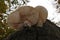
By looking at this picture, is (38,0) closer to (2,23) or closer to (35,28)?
(2,23)

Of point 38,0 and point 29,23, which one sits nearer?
point 29,23

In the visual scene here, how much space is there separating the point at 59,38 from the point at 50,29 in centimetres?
6

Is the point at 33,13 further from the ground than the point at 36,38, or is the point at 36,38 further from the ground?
the point at 33,13

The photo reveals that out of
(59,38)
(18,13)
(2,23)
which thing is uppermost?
(18,13)

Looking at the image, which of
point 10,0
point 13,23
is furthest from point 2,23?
point 13,23

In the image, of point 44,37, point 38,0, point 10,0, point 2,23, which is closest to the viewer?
point 44,37

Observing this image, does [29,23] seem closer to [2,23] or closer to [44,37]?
[44,37]

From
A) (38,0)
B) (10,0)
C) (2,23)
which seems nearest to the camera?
(2,23)

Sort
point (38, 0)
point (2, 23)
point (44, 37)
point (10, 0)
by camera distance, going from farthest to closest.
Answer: point (38, 0) < point (10, 0) < point (2, 23) < point (44, 37)

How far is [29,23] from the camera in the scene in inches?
40.9

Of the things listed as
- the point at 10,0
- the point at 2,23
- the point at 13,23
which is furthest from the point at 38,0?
the point at 13,23

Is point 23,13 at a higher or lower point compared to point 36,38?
higher

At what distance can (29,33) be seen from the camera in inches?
38.9

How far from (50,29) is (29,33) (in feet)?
0.37
